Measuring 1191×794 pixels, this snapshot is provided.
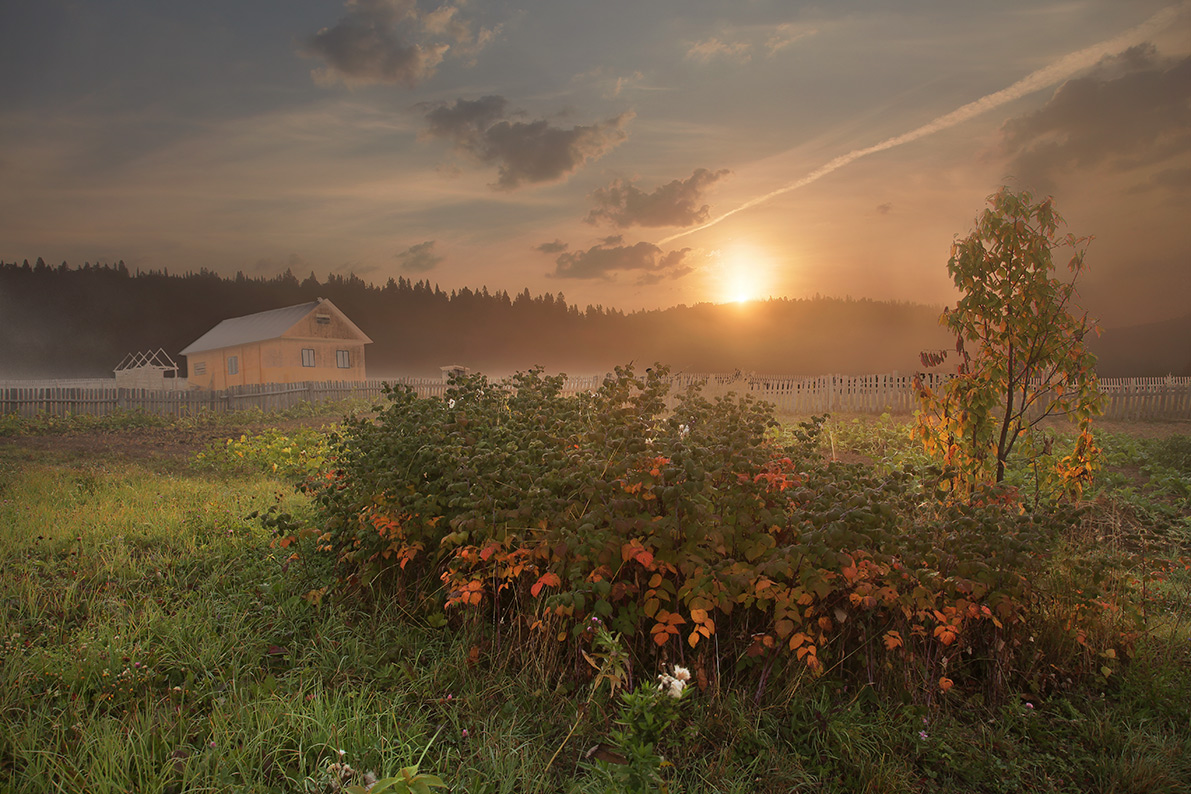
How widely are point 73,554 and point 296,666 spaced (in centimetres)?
278

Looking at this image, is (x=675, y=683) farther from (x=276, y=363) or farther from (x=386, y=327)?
(x=386, y=327)

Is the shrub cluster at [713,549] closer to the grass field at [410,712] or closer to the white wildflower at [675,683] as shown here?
the grass field at [410,712]

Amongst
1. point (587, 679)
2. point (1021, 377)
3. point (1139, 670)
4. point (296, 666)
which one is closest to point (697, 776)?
point (587, 679)

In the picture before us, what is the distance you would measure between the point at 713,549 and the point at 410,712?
1.55 meters

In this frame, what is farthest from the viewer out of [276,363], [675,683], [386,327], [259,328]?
[386,327]

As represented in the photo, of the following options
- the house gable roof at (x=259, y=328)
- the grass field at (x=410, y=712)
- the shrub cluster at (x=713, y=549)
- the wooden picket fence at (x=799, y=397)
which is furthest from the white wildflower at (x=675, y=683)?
the house gable roof at (x=259, y=328)

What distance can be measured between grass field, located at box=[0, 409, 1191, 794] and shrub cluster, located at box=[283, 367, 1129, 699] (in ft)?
0.65

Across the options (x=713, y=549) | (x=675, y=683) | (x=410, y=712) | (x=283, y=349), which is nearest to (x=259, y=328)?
(x=283, y=349)

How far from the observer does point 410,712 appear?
111 inches

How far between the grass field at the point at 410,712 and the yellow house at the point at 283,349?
29.2m

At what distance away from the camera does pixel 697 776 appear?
256cm

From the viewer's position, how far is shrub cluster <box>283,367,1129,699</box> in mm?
2781

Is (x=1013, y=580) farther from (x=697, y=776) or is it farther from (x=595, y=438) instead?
(x=595, y=438)

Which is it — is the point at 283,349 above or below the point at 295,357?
above
